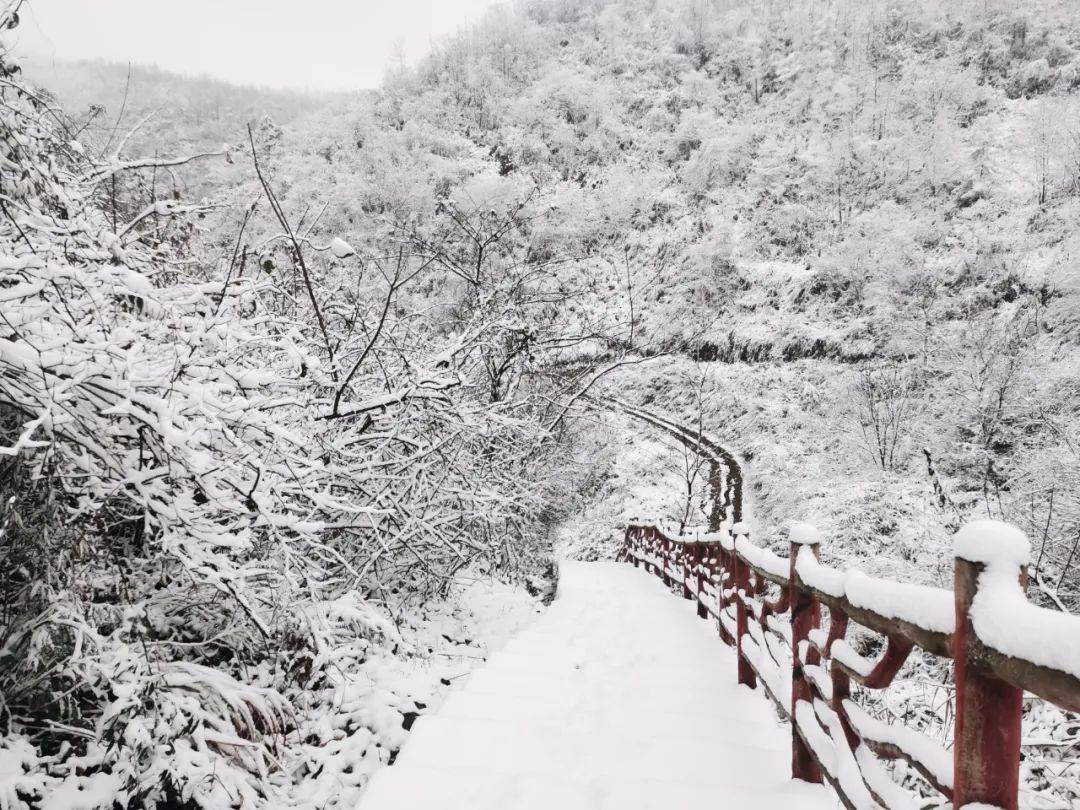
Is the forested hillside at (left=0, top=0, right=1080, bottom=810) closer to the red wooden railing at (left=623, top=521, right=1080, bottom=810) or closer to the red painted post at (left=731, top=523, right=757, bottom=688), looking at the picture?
the red painted post at (left=731, top=523, right=757, bottom=688)

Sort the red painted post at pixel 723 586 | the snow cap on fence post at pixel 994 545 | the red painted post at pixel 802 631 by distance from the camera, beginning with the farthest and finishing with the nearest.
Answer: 1. the red painted post at pixel 723 586
2. the red painted post at pixel 802 631
3. the snow cap on fence post at pixel 994 545

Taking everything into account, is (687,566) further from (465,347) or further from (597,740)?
(597,740)

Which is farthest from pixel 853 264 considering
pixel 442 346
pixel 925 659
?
pixel 442 346

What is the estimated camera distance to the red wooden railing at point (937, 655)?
3.39ft

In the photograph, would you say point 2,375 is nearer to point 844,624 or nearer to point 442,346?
point 844,624

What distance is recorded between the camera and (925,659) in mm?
8391

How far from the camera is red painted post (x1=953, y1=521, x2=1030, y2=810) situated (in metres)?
1.15

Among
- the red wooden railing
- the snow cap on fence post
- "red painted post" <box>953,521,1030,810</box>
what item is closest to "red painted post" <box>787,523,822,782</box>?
the red wooden railing

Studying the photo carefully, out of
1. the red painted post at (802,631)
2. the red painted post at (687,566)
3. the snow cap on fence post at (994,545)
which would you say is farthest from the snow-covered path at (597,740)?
the red painted post at (687,566)

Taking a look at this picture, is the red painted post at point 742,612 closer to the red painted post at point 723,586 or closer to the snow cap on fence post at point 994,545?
the red painted post at point 723,586

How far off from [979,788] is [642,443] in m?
23.0

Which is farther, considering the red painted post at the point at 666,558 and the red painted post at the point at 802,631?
the red painted post at the point at 666,558

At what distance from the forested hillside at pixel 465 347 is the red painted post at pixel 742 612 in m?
2.41

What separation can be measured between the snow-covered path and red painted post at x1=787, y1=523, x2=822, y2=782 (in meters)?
0.10
